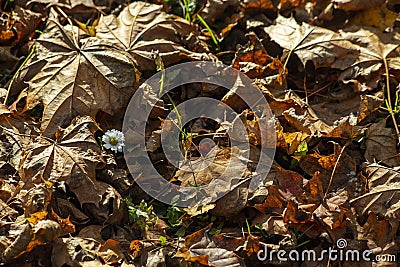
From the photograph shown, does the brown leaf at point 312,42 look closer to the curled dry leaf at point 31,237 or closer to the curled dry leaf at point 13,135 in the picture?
the curled dry leaf at point 13,135

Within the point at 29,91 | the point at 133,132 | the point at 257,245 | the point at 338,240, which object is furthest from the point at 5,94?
the point at 338,240

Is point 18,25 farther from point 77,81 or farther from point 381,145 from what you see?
point 381,145

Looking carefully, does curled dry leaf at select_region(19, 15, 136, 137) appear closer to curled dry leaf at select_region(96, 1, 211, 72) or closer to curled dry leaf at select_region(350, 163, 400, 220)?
curled dry leaf at select_region(96, 1, 211, 72)

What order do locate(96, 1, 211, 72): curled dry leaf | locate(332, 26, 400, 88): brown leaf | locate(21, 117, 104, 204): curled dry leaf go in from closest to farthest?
1. locate(21, 117, 104, 204): curled dry leaf
2. locate(96, 1, 211, 72): curled dry leaf
3. locate(332, 26, 400, 88): brown leaf

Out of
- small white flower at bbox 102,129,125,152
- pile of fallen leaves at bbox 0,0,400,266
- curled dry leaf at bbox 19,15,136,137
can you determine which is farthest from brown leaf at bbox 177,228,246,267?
curled dry leaf at bbox 19,15,136,137

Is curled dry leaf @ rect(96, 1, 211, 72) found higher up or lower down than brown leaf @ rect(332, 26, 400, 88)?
Result: higher up

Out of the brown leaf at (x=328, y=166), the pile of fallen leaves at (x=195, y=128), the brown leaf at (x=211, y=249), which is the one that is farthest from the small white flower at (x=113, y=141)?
the brown leaf at (x=328, y=166)
